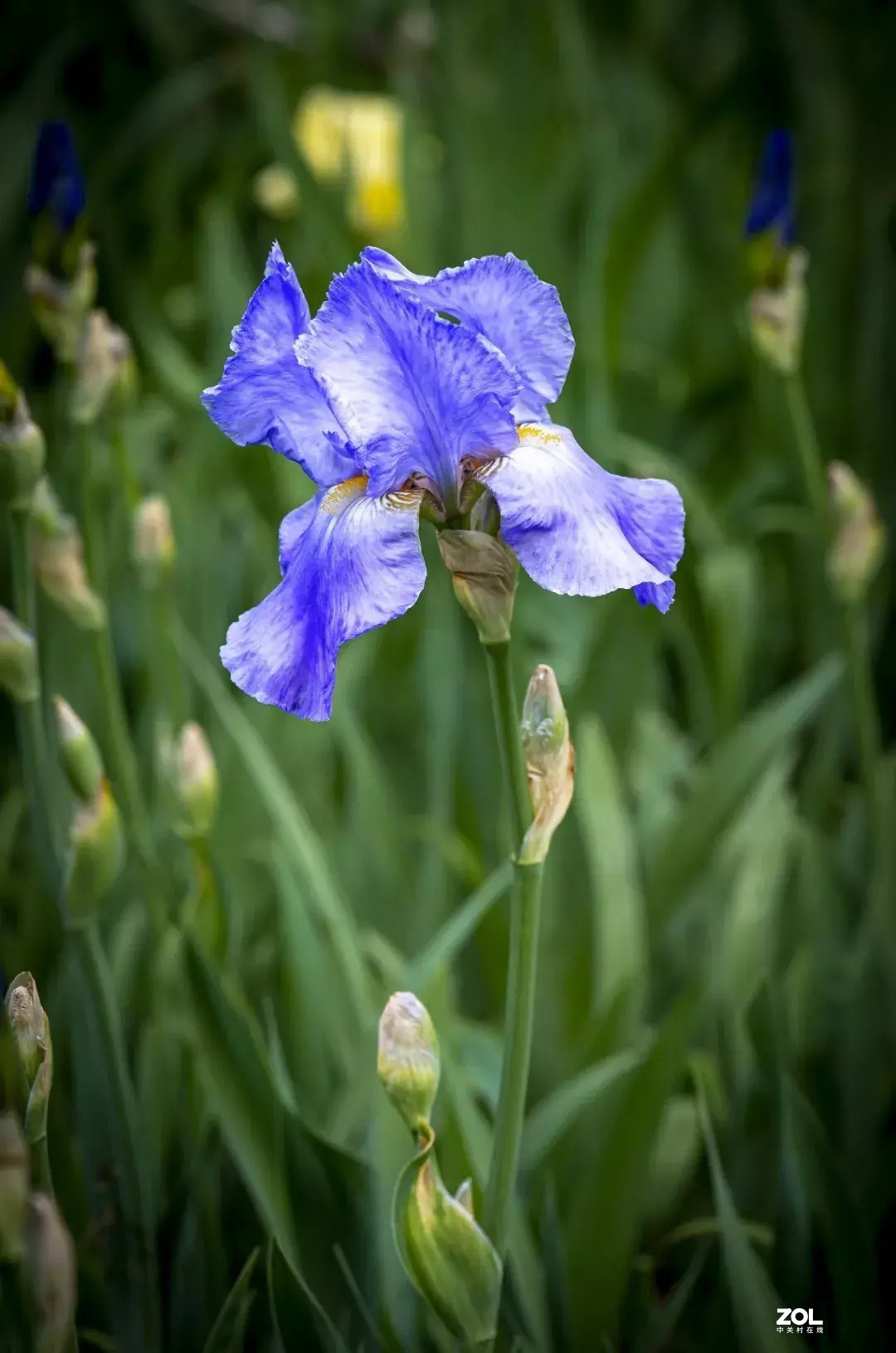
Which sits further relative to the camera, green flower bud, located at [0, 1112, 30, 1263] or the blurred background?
the blurred background

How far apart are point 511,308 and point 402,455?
110 millimetres

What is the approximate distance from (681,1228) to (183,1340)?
436mm

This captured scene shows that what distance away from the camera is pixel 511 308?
689 mm

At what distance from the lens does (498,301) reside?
69cm

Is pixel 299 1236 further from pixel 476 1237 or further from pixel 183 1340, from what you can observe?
pixel 476 1237

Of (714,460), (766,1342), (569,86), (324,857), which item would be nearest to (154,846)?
(324,857)

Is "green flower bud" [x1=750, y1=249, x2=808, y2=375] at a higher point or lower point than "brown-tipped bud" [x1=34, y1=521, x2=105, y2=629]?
higher

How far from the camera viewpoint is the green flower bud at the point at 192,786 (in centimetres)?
103

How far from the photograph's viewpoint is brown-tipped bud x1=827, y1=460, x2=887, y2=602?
1.24 metres

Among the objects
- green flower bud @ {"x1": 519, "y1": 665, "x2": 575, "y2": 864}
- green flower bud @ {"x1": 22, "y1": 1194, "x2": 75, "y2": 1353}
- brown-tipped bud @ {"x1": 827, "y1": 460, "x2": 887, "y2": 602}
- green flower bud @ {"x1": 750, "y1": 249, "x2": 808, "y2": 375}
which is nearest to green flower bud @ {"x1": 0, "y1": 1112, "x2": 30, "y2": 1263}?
green flower bud @ {"x1": 22, "y1": 1194, "x2": 75, "y2": 1353}

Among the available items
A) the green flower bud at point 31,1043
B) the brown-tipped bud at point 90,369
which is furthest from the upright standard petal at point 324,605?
the brown-tipped bud at point 90,369

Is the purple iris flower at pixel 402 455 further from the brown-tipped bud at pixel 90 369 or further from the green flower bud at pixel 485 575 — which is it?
the brown-tipped bud at pixel 90 369

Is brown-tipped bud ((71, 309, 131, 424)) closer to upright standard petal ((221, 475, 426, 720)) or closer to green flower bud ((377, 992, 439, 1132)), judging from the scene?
upright standard petal ((221, 475, 426, 720))

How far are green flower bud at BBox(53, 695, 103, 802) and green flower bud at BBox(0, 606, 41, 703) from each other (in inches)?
1.0
